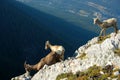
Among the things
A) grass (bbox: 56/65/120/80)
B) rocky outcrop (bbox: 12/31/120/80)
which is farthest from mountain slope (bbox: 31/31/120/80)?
grass (bbox: 56/65/120/80)

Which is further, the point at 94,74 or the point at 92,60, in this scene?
the point at 92,60

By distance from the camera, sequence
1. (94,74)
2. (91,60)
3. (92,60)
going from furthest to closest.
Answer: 1. (91,60)
2. (92,60)
3. (94,74)

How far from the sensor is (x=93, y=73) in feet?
89.5

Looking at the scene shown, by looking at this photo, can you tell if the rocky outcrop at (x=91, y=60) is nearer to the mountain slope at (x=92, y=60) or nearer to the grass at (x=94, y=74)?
the mountain slope at (x=92, y=60)

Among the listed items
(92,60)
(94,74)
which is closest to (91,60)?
(92,60)

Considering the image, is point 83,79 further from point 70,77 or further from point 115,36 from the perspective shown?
point 115,36

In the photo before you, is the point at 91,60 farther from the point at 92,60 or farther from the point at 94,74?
the point at 94,74

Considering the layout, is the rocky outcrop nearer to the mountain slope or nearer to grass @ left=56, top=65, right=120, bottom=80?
the mountain slope

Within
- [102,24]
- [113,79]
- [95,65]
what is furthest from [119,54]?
[102,24]

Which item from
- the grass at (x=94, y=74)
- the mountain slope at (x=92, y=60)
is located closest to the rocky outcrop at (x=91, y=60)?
the mountain slope at (x=92, y=60)

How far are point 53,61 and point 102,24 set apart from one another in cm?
666

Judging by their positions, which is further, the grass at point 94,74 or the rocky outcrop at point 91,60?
the rocky outcrop at point 91,60

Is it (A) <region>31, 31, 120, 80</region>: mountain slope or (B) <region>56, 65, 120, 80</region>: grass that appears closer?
(B) <region>56, 65, 120, 80</region>: grass

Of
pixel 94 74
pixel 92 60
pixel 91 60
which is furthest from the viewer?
pixel 91 60
